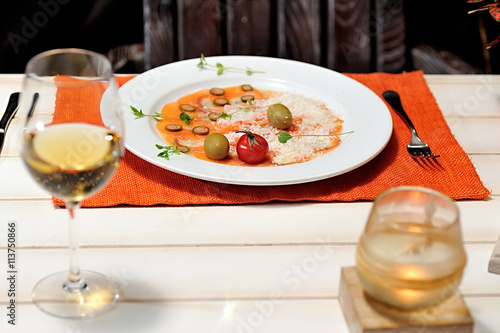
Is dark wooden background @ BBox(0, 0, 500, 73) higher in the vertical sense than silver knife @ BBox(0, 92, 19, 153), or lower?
lower

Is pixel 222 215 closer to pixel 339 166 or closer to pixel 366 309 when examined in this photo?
pixel 339 166

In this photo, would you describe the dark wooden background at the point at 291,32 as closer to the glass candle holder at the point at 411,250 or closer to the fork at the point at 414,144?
the fork at the point at 414,144

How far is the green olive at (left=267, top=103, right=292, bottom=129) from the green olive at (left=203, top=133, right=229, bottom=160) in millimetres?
133

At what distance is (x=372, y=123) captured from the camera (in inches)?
49.0

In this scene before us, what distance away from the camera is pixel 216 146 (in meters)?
1.12

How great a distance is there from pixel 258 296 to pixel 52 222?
35 centimetres

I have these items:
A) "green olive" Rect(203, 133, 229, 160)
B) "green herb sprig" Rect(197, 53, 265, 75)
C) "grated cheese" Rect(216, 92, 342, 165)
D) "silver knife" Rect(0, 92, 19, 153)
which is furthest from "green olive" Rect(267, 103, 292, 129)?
"silver knife" Rect(0, 92, 19, 153)

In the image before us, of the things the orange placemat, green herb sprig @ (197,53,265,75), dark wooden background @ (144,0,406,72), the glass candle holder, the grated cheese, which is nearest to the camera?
the glass candle holder

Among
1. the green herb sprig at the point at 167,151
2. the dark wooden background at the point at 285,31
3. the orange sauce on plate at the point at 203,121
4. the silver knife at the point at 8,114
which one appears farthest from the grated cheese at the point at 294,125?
the dark wooden background at the point at 285,31

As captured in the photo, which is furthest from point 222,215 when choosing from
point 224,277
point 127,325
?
point 127,325

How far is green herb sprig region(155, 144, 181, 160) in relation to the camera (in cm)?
109

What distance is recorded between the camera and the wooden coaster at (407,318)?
0.73m

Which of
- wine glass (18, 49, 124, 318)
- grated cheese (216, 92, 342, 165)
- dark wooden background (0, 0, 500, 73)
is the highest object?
wine glass (18, 49, 124, 318)

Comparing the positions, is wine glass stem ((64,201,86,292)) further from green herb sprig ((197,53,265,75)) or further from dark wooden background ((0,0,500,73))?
dark wooden background ((0,0,500,73))
